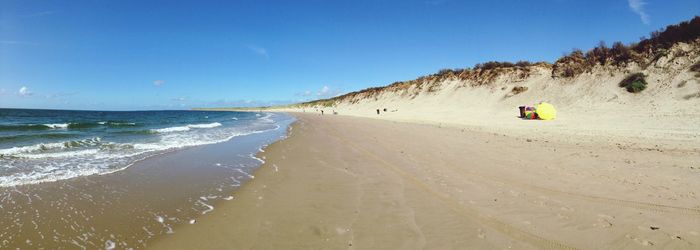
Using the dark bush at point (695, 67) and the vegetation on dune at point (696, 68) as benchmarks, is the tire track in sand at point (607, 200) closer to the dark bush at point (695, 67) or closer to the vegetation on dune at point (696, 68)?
the vegetation on dune at point (696, 68)

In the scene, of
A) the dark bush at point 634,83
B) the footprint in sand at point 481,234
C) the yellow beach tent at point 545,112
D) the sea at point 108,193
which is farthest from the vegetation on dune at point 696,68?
the sea at point 108,193

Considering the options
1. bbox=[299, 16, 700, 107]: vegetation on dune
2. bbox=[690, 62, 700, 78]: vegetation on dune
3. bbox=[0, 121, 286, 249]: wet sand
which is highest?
bbox=[299, 16, 700, 107]: vegetation on dune

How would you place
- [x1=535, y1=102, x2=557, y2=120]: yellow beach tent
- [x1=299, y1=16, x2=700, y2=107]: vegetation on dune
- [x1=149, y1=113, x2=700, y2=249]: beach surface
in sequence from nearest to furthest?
[x1=149, y1=113, x2=700, y2=249]: beach surface, [x1=535, y1=102, x2=557, y2=120]: yellow beach tent, [x1=299, y1=16, x2=700, y2=107]: vegetation on dune

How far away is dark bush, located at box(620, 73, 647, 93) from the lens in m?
20.9

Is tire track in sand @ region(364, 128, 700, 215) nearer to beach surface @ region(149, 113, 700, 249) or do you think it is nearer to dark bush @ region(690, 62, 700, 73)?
beach surface @ region(149, 113, 700, 249)

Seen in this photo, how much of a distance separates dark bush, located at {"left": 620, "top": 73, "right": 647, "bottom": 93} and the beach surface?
14.3 meters

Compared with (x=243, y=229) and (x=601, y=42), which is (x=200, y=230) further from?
(x=601, y=42)

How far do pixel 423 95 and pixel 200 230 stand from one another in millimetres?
42706

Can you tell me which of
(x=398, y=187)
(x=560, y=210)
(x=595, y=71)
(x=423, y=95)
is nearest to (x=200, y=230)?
(x=398, y=187)

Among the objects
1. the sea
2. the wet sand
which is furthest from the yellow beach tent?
the wet sand

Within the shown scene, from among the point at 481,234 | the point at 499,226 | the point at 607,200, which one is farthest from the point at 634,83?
the point at 481,234

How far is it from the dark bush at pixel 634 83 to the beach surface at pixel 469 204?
14304 mm

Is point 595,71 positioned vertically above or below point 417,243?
above

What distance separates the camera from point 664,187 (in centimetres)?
583
